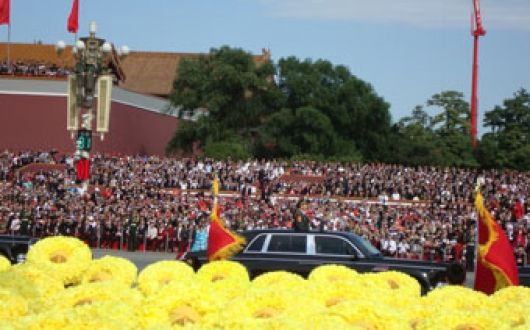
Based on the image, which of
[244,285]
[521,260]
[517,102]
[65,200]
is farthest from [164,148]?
[244,285]

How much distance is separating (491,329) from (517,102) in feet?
203

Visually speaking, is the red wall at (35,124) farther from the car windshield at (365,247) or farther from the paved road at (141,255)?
the car windshield at (365,247)

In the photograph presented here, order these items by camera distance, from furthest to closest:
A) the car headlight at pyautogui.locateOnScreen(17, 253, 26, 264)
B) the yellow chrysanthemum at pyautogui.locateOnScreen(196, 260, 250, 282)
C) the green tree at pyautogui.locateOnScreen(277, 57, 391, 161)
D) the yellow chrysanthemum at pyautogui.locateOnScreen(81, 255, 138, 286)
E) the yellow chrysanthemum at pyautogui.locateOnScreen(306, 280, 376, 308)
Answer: the green tree at pyautogui.locateOnScreen(277, 57, 391, 161), the car headlight at pyautogui.locateOnScreen(17, 253, 26, 264), the yellow chrysanthemum at pyautogui.locateOnScreen(196, 260, 250, 282), the yellow chrysanthemum at pyautogui.locateOnScreen(81, 255, 138, 286), the yellow chrysanthemum at pyautogui.locateOnScreen(306, 280, 376, 308)

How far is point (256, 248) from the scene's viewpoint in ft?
55.8

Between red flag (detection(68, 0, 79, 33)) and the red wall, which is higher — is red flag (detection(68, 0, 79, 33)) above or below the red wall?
above

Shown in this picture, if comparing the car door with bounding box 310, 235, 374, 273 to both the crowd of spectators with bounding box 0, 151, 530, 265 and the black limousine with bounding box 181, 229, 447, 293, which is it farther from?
the crowd of spectators with bounding box 0, 151, 530, 265

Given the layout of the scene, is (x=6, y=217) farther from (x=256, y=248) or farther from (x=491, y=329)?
(x=491, y=329)

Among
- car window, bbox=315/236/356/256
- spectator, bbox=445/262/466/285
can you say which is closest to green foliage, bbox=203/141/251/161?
car window, bbox=315/236/356/256

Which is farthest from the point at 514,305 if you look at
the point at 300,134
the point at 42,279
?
the point at 300,134

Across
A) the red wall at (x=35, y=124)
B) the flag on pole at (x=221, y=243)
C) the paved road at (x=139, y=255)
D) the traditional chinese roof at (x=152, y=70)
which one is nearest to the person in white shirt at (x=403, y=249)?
the paved road at (x=139, y=255)

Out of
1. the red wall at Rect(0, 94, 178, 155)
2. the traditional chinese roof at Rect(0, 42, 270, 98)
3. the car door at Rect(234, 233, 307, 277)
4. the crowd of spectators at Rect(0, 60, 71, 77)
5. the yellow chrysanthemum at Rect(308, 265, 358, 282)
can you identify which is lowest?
the car door at Rect(234, 233, 307, 277)

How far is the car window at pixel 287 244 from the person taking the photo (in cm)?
1702

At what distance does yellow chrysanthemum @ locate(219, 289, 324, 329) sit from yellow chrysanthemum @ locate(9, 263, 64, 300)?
2.75m

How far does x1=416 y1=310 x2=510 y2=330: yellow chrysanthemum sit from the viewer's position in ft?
23.8
